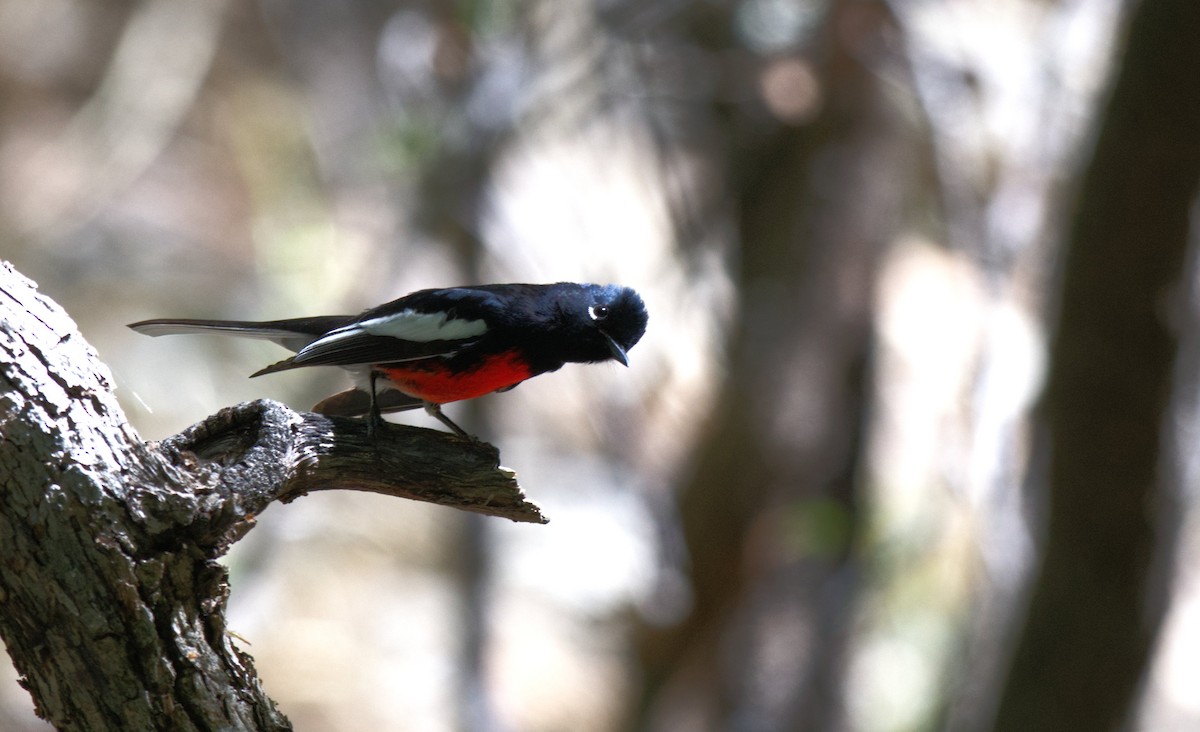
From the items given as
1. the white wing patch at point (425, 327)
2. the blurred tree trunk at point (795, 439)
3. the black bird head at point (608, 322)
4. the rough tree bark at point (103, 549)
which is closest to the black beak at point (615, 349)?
the black bird head at point (608, 322)

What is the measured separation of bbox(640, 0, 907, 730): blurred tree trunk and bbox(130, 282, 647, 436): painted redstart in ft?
9.97

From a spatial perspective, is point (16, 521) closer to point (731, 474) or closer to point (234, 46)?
point (731, 474)

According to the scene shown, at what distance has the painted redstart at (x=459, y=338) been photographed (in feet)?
10.9

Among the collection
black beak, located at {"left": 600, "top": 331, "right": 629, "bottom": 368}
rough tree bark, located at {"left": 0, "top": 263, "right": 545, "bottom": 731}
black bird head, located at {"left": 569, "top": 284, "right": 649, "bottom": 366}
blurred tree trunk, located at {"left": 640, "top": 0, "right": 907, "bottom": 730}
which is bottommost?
rough tree bark, located at {"left": 0, "top": 263, "right": 545, "bottom": 731}

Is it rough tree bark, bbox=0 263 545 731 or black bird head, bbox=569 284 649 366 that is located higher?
black bird head, bbox=569 284 649 366

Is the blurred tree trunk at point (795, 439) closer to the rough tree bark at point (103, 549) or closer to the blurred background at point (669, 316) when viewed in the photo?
the blurred background at point (669, 316)

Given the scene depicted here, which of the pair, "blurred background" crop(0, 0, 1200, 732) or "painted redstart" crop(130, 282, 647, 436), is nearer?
"painted redstart" crop(130, 282, 647, 436)

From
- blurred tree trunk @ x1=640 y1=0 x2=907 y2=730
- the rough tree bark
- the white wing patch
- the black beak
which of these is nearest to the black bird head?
the black beak

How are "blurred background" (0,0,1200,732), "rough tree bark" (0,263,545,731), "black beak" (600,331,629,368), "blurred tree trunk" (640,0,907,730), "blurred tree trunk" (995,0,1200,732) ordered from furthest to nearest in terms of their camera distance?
"blurred tree trunk" (640,0,907,730)
"blurred background" (0,0,1200,732)
"blurred tree trunk" (995,0,1200,732)
"black beak" (600,331,629,368)
"rough tree bark" (0,263,545,731)

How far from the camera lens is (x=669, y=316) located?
9250 millimetres

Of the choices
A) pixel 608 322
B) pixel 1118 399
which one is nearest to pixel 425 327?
pixel 608 322

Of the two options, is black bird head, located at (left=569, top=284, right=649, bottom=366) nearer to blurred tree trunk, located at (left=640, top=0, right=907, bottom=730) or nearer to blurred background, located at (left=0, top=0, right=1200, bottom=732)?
blurred background, located at (left=0, top=0, right=1200, bottom=732)

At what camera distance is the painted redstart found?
10.9 ft

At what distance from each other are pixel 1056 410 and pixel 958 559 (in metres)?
5.46
